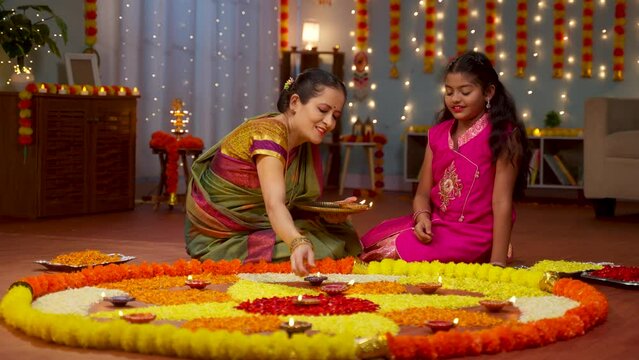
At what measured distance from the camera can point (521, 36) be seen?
29.5 ft

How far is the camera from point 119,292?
3.17 metres

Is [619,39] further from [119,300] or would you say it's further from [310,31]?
[119,300]

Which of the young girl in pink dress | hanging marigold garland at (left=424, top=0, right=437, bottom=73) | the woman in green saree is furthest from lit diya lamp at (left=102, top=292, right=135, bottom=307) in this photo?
hanging marigold garland at (left=424, top=0, right=437, bottom=73)

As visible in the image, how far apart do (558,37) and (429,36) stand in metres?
1.11

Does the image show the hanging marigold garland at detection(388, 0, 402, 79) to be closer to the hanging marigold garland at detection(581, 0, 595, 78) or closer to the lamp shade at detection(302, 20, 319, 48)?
the lamp shade at detection(302, 20, 319, 48)

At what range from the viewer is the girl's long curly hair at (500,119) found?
4066 millimetres

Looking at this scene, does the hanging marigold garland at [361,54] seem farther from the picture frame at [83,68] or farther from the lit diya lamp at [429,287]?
the lit diya lamp at [429,287]

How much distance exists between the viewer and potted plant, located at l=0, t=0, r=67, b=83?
20.4ft

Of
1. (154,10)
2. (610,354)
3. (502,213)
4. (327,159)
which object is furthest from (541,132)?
(610,354)

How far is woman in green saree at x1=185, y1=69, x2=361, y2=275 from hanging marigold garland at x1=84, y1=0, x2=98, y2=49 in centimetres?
302

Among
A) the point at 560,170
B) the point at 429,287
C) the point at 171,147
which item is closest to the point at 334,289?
the point at 429,287

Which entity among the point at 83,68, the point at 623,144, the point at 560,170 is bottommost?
the point at 560,170

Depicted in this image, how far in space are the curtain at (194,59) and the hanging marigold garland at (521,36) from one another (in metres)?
2.04

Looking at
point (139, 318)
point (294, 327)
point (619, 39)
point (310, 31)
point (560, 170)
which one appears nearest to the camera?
point (294, 327)
